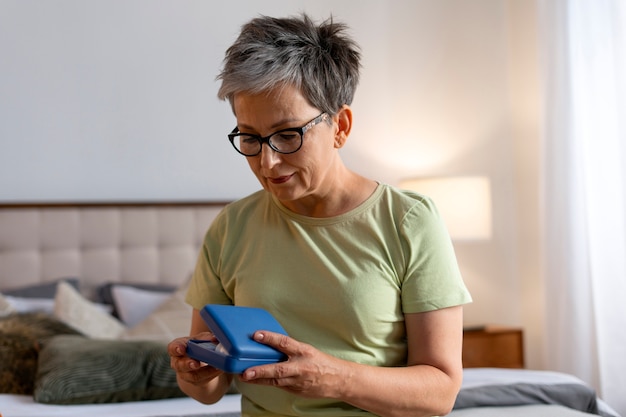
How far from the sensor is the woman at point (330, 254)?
131 centimetres

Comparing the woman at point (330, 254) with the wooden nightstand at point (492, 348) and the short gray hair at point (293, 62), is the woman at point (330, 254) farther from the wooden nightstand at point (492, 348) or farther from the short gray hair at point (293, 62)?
the wooden nightstand at point (492, 348)

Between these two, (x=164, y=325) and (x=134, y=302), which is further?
(x=134, y=302)

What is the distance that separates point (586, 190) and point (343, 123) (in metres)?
2.41

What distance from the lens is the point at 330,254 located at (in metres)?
1.40

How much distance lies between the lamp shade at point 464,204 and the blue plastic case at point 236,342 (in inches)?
109

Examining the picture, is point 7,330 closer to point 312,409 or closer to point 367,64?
point 312,409

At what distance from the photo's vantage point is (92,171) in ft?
12.4

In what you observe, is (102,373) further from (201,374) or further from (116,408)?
(201,374)

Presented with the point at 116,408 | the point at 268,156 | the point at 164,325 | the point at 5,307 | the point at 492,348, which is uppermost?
the point at 268,156

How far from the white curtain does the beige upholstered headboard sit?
171cm

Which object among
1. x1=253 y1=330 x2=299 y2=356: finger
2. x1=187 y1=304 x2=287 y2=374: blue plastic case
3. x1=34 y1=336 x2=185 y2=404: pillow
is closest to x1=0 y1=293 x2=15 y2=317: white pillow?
x1=34 y1=336 x2=185 y2=404: pillow

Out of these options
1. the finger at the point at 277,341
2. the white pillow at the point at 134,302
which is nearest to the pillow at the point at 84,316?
the white pillow at the point at 134,302

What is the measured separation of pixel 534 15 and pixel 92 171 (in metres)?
2.57

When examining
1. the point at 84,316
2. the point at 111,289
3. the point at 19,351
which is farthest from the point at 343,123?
Answer: the point at 111,289
